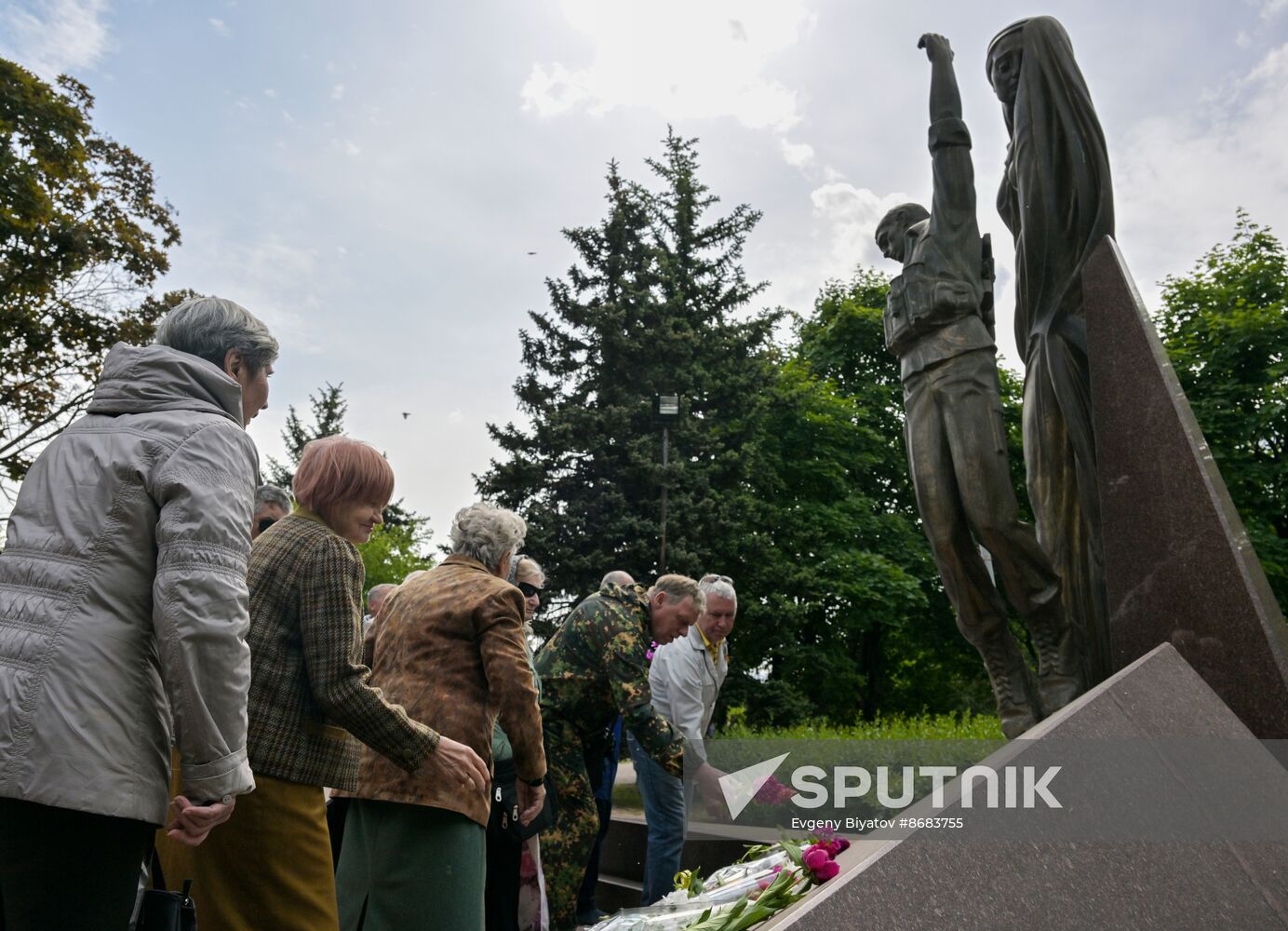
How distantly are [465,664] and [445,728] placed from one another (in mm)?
210

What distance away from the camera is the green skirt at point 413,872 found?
327 centimetres

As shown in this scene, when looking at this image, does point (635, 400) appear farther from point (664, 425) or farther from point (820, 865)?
point (820, 865)

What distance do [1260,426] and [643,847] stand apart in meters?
20.2

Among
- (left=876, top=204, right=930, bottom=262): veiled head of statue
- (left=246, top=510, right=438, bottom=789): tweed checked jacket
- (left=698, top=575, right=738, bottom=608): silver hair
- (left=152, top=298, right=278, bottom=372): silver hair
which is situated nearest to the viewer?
(left=152, top=298, right=278, bottom=372): silver hair

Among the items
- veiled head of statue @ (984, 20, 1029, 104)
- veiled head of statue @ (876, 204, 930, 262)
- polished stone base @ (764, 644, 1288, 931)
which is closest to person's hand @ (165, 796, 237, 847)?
polished stone base @ (764, 644, 1288, 931)

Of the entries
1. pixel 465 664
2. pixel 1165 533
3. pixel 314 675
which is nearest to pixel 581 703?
pixel 465 664

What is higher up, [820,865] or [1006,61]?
[1006,61]

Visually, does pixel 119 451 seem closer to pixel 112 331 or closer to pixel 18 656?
pixel 18 656

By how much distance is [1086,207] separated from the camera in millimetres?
4973

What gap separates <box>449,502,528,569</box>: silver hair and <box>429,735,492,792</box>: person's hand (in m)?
0.85

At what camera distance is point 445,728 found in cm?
348

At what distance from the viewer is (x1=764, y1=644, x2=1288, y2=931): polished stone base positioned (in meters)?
2.47

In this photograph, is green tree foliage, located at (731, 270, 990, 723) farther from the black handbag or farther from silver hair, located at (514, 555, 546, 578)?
the black handbag

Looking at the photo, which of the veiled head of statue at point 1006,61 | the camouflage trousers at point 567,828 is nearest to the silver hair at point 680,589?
the camouflage trousers at point 567,828
